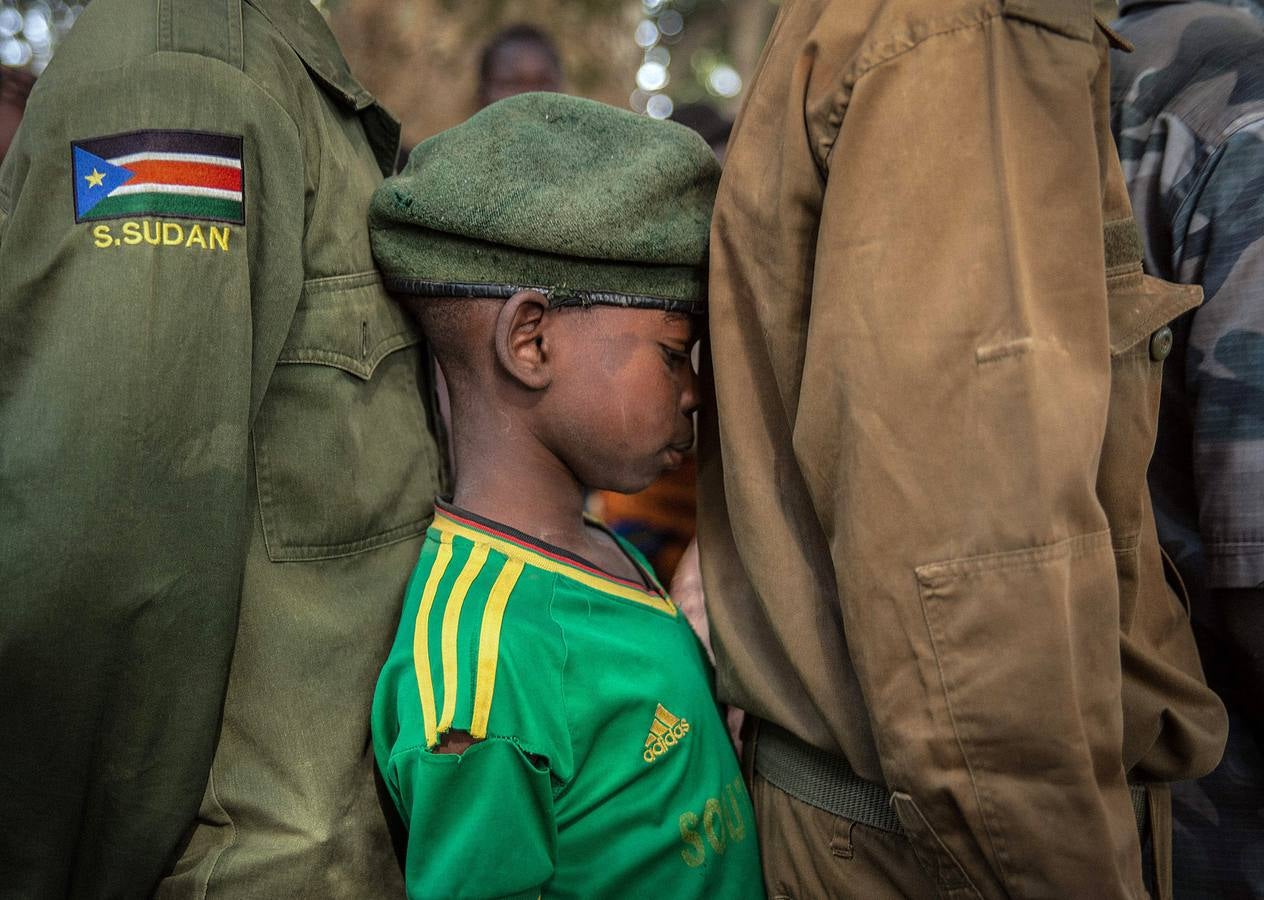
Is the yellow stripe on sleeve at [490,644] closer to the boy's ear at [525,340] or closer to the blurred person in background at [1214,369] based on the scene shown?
the boy's ear at [525,340]

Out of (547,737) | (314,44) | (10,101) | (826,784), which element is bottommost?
(826,784)

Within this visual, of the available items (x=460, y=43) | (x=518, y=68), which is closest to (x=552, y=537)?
(x=518, y=68)

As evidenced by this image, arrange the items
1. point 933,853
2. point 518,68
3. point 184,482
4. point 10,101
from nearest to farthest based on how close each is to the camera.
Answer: point 933,853, point 184,482, point 10,101, point 518,68

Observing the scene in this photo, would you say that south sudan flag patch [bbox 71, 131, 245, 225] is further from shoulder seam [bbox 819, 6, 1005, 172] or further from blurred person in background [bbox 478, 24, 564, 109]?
blurred person in background [bbox 478, 24, 564, 109]

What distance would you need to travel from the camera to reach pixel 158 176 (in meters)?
1.41

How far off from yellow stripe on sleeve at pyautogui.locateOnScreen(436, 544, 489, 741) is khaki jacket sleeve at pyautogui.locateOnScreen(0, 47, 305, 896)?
12.3 inches

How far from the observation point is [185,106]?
1.43 metres

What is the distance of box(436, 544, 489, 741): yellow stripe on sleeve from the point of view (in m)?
1.42

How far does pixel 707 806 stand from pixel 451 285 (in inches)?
38.2

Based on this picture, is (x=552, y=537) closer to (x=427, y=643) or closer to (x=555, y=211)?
(x=427, y=643)

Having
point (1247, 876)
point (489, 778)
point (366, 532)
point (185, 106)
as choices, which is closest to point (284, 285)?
point (185, 106)

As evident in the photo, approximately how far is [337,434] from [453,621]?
0.36m

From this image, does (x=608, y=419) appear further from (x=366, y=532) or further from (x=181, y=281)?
(x=181, y=281)

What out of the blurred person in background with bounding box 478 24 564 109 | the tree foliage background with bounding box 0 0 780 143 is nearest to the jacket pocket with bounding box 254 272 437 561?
the blurred person in background with bounding box 478 24 564 109
